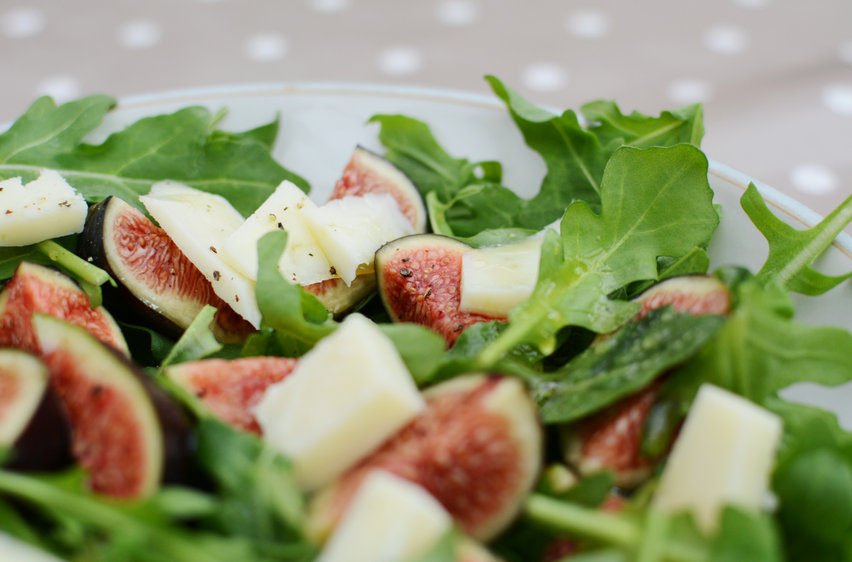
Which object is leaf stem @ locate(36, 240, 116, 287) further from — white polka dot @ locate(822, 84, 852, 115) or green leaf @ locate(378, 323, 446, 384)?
white polka dot @ locate(822, 84, 852, 115)

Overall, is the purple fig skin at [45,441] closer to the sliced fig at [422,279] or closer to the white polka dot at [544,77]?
the sliced fig at [422,279]

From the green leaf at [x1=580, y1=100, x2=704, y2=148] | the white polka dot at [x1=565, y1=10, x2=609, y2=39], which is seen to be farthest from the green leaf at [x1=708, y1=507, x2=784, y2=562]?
the white polka dot at [x1=565, y1=10, x2=609, y2=39]

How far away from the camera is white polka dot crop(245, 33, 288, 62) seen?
4000 mm

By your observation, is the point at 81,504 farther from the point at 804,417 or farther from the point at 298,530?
the point at 804,417

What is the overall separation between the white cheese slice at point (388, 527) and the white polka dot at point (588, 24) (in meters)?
3.41

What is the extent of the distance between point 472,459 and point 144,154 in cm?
156

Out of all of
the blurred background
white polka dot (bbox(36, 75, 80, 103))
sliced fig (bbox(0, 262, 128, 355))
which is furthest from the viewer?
white polka dot (bbox(36, 75, 80, 103))

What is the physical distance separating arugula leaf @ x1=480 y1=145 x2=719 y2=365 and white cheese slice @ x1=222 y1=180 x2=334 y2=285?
657 mm

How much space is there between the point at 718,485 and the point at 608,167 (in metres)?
0.96

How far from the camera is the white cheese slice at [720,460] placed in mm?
1240

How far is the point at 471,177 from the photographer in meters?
2.45

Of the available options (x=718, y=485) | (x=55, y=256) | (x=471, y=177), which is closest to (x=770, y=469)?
(x=718, y=485)

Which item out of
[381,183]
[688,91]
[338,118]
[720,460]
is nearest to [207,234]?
[381,183]

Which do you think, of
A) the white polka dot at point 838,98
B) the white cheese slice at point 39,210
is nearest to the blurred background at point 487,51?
the white polka dot at point 838,98
